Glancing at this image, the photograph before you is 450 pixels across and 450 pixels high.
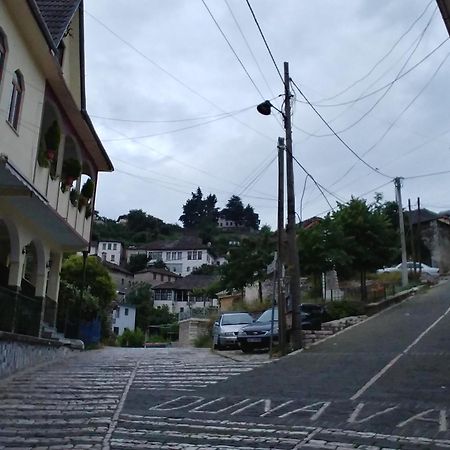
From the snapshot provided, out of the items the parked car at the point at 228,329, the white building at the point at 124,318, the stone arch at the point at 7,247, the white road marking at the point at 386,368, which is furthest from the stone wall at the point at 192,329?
the white building at the point at 124,318

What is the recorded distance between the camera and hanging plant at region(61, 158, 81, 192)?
708 inches

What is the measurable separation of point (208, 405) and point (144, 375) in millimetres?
4747

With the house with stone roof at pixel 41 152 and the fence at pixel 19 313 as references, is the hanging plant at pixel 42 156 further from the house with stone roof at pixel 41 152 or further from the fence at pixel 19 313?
the fence at pixel 19 313

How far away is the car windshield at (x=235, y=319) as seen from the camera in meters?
24.0

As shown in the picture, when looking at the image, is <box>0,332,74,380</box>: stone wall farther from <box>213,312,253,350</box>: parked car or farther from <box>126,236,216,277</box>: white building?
<box>126,236,216,277</box>: white building

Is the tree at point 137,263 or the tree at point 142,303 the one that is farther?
the tree at point 137,263

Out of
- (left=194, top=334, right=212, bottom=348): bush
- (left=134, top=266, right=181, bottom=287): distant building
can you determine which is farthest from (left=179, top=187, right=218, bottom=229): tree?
(left=194, top=334, right=212, bottom=348): bush

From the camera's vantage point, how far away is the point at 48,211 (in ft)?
53.1

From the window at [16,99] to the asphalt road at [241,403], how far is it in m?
5.88

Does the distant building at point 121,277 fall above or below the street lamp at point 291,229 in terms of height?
above

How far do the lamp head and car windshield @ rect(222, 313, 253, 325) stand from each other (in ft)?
28.7

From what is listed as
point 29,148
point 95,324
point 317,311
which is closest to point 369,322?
point 317,311

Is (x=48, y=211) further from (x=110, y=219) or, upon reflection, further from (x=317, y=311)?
(x=110, y=219)

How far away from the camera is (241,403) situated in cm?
940
